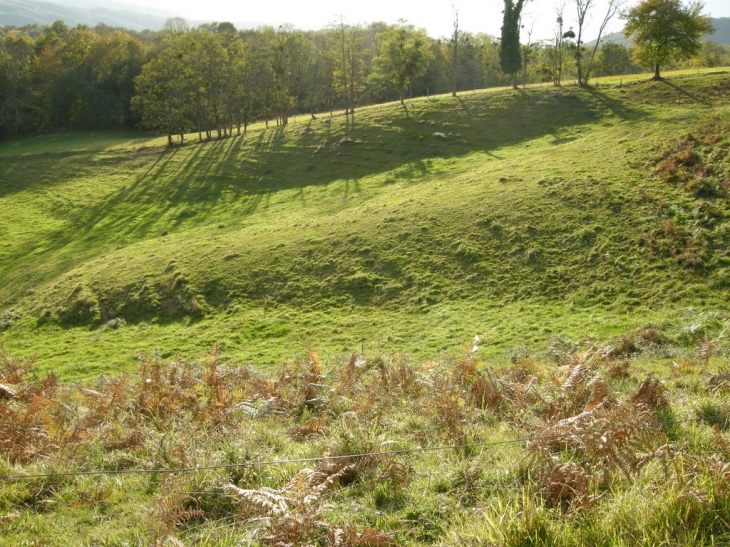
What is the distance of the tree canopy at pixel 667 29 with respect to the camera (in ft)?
185

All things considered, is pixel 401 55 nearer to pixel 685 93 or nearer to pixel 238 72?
pixel 238 72

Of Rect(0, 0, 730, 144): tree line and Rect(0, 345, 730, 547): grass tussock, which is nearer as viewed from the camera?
Rect(0, 345, 730, 547): grass tussock

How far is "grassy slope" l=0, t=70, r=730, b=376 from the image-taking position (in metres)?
22.7

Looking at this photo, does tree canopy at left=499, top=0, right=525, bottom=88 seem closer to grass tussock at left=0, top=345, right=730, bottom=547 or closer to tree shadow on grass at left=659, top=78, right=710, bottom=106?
tree shadow on grass at left=659, top=78, right=710, bottom=106

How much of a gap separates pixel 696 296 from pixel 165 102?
66.1 m

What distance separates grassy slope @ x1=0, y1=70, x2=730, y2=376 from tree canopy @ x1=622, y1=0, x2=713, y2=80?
13.3 feet

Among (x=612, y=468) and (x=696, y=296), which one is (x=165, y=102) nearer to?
(x=696, y=296)

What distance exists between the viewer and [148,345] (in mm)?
24844

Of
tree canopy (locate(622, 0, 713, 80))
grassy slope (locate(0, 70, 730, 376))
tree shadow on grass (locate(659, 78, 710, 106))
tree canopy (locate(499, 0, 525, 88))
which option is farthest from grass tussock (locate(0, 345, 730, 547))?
tree canopy (locate(499, 0, 525, 88))

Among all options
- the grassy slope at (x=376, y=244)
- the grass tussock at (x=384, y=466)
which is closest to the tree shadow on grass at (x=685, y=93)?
the grassy slope at (x=376, y=244)

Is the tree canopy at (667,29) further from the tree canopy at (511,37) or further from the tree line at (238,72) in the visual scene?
the tree canopy at (511,37)

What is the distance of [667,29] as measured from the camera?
56.9 meters

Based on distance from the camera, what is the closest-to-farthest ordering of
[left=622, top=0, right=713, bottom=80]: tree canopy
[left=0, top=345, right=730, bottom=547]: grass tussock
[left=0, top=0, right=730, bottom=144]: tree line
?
[left=0, top=345, right=730, bottom=547]: grass tussock < [left=622, top=0, right=713, bottom=80]: tree canopy < [left=0, top=0, right=730, bottom=144]: tree line

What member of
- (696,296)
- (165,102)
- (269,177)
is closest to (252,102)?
(165,102)
